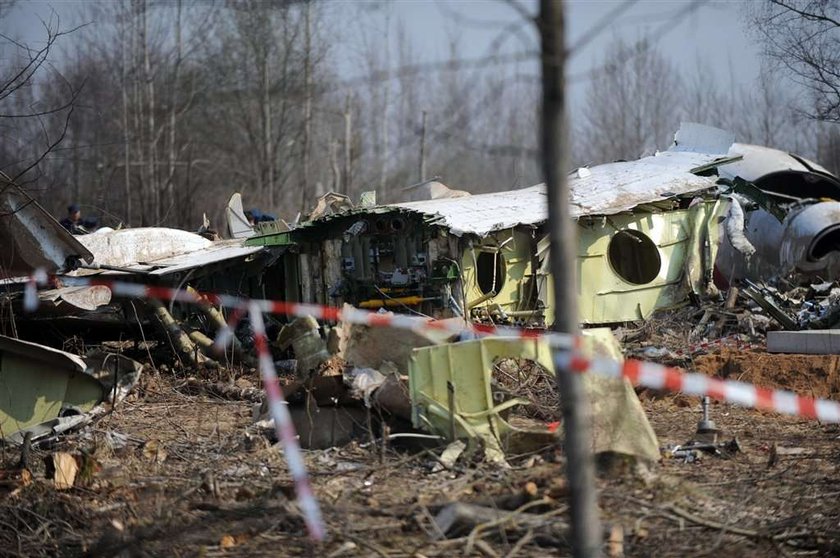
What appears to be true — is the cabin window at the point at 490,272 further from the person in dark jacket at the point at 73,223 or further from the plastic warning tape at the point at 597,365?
the person in dark jacket at the point at 73,223

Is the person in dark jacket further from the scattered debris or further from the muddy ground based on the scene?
the scattered debris

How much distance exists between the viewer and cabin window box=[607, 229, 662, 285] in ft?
57.6

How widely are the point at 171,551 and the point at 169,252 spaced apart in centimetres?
1023

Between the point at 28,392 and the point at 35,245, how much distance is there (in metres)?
2.81

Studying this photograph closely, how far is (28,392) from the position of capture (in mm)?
8227

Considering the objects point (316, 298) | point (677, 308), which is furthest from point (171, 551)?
point (677, 308)

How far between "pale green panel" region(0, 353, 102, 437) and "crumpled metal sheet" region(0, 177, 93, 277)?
2.36 meters

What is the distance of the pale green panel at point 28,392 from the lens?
26.7 ft

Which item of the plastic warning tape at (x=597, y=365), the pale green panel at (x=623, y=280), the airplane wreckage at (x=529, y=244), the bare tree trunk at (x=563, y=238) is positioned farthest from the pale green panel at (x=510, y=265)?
the bare tree trunk at (x=563, y=238)

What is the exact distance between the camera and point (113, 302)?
12406 millimetres

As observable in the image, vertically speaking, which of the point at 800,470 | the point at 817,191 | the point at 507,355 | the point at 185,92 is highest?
the point at 185,92

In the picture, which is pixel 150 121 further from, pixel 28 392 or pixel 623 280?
pixel 28 392

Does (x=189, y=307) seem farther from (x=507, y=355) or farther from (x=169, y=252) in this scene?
(x=507, y=355)

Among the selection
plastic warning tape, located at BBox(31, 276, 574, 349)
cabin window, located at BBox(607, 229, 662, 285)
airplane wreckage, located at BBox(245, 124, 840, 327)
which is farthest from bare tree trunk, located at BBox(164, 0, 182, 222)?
plastic warning tape, located at BBox(31, 276, 574, 349)
